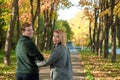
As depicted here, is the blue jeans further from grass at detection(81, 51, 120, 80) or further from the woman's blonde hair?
grass at detection(81, 51, 120, 80)

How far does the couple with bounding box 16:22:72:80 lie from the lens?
24.9 ft

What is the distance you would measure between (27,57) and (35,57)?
15 cm

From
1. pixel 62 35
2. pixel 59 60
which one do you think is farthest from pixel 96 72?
pixel 62 35

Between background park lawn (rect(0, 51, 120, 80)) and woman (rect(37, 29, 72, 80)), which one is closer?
woman (rect(37, 29, 72, 80))

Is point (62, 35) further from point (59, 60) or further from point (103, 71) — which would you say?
point (103, 71)

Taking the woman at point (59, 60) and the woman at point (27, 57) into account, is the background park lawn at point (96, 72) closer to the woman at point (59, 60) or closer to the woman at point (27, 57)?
the woman at point (59, 60)

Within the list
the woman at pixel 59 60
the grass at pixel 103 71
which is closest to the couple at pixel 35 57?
the woman at pixel 59 60

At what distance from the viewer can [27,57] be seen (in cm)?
762

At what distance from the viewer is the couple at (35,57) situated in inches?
299

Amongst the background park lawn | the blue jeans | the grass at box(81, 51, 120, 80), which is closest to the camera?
the blue jeans

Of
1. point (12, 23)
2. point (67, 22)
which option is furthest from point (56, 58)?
point (67, 22)

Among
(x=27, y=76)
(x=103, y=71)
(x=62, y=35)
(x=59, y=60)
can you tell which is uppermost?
(x=62, y=35)

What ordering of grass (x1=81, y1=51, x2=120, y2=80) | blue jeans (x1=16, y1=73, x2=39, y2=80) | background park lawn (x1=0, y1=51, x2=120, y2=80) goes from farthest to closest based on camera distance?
grass (x1=81, y1=51, x2=120, y2=80), background park lawn (x1=0, y1=51, x2=120, y2=80), blue jeans (x1=16, y1=73, x2=39, y2=80)

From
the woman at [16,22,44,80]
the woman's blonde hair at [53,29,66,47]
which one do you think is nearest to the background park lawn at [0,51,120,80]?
the woman at [16,22,44,80]
